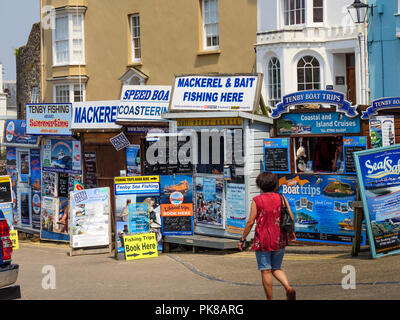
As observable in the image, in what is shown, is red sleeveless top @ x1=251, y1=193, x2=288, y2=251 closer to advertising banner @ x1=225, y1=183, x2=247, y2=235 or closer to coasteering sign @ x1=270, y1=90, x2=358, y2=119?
coasteering sign @ x1=270, y1=90, x2=358, y2=119

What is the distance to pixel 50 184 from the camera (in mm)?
21000

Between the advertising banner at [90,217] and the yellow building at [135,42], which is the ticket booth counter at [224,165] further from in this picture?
the yellow building at [135,42]

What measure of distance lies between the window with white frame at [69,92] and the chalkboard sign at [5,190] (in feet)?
54.7

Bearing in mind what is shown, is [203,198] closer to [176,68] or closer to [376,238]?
[376,238]

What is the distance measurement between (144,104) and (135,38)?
14849 mm

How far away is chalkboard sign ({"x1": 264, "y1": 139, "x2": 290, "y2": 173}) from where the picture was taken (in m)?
14.9

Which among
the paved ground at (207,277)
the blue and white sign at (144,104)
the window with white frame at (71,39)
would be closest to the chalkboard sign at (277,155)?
the paved ground at (207,277)

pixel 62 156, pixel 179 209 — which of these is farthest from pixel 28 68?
pixel 179 209

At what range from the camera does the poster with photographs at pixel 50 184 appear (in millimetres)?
20750

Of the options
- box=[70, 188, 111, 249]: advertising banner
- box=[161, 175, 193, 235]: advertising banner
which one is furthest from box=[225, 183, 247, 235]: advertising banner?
box=[70, 188, 111, 249]: advertising banner

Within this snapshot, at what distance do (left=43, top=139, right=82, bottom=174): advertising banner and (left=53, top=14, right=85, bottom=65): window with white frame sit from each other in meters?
14.7

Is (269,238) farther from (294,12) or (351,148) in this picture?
(294,12)

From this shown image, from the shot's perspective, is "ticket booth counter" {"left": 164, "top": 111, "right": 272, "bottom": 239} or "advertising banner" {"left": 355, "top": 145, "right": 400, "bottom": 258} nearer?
"advertising banner" {"left": 355, "top": 145, "right": 400, "bottom": 258}

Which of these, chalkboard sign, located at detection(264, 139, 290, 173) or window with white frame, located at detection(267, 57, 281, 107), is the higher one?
window with white frame, located at detection(267, 57, 281, 107)
